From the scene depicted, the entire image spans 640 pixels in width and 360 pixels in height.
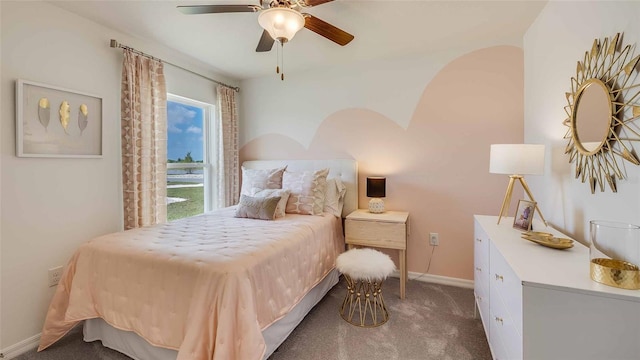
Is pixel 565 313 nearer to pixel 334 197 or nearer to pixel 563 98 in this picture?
pixel 563 98

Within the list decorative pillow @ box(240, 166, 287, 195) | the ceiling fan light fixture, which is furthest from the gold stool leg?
the ceiling fan light fixture

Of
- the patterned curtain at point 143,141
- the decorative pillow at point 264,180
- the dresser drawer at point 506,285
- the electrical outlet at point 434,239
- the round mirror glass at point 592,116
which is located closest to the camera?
the dresser drawer at point 506,285

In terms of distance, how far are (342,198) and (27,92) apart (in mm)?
2735

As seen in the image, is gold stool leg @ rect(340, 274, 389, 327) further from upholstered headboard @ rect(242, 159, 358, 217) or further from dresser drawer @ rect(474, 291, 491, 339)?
upholstered headboard @ rect(242, 159, 358, 217)

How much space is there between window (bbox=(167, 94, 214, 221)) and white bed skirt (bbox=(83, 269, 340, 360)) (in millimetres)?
1349

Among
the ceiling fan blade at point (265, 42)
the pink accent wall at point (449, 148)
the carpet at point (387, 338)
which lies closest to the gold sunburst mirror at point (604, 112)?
the pink accent wall at point (449, 148)

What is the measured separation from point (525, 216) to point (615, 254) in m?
0.64

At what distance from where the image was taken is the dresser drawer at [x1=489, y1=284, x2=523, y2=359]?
1.08 meters

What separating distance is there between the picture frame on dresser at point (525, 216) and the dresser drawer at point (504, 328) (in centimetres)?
47

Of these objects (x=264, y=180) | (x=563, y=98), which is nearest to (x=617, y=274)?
(x=563, y=98)

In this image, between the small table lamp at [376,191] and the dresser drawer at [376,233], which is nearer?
the dresser drawer at [376,233]

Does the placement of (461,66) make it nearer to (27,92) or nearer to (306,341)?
(306,341)

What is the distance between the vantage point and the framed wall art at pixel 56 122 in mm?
1836

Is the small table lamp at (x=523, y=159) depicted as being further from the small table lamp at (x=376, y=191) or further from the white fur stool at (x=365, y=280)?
the small table lamp at (x=376, y=191)
